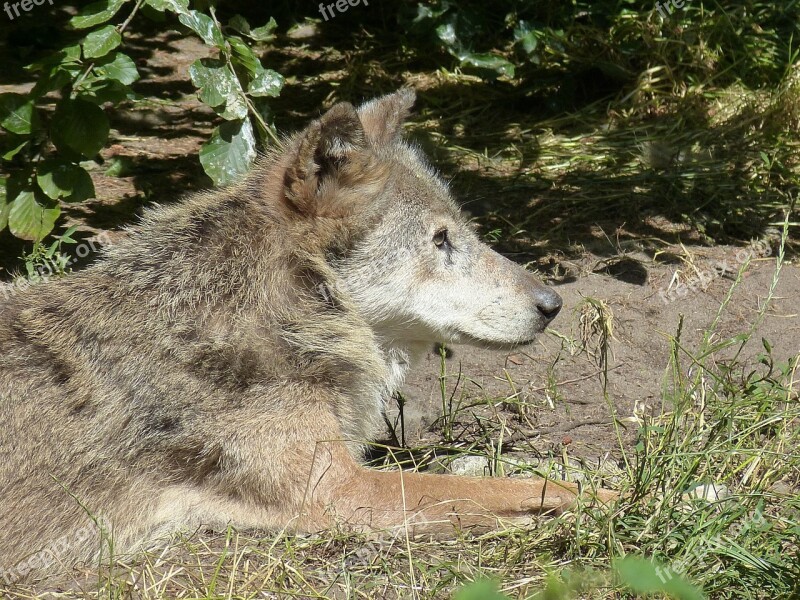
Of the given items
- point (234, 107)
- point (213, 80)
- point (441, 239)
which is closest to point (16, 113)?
point (213, 80)

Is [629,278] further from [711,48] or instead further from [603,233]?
[711,48]

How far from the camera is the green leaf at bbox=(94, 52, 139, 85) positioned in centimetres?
583

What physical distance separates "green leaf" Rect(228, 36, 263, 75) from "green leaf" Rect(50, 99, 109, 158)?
0.97 metres

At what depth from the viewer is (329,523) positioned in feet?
14.2

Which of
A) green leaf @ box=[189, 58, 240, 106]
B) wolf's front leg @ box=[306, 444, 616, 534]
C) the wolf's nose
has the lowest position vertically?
wolf's front leg @ box=[306, 444, 616, 534]

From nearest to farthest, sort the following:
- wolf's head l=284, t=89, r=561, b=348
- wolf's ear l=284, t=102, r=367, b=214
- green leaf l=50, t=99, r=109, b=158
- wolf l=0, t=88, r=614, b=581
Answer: wolf l=0, t=88, r=614, b=581
wolf's ear l=284, t=102, r=367, b=214
wolf's head l=284, t=89, r=561, b=348
green leaf l=50, t=99, r=109, b=158

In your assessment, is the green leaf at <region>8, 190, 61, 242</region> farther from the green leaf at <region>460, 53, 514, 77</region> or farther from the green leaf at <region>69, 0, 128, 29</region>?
the green leaf at <region>460, 53, 514, 77</region>

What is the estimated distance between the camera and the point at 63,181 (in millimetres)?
6195

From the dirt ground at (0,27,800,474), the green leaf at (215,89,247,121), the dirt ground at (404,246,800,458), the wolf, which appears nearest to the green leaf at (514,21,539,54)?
the dirt ground at (0,27,800,474)

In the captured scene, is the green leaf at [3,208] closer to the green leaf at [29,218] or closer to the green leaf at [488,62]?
the green leaf at [29,218]

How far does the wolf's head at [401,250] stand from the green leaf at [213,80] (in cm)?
118

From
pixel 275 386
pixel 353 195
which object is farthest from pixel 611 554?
pixel 353 195

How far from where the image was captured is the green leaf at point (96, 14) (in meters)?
5.52

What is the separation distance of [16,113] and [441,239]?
3086 mm
